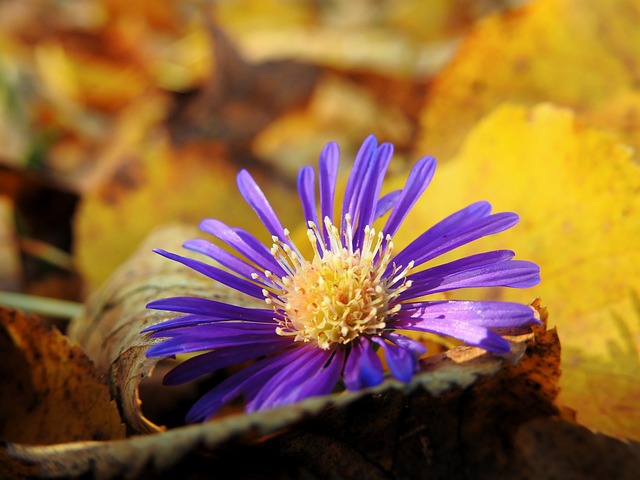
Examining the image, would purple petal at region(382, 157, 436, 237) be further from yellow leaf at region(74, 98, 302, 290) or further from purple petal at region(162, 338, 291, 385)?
yellow leaf at region(74, 98, 302, 290)

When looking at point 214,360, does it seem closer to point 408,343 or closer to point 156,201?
point 408,343

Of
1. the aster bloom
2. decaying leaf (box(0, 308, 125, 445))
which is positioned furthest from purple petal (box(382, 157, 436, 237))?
decaying leaf (box(0, 308, 125, 445))

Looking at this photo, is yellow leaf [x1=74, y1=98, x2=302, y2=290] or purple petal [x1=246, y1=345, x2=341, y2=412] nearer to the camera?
purple petal [x1=246, y1=345, x2=341, y2=412]

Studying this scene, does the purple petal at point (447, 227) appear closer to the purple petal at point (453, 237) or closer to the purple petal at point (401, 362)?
the purple petal at point (453, 237)

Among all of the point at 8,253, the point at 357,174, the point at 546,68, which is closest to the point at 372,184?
the point at 357,174

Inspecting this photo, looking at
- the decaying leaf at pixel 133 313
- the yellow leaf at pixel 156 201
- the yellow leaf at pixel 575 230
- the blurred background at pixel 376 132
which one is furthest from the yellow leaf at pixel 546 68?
→ the decaying leaf at pixel 133 313

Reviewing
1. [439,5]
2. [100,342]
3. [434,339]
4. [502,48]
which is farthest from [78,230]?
[439,5]
